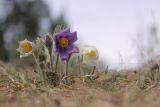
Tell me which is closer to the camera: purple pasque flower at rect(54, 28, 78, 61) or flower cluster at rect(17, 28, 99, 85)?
flower cluster at rect(17, 28, 99, 85)

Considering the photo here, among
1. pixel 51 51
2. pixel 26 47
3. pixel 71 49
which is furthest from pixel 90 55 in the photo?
pixel 26 47

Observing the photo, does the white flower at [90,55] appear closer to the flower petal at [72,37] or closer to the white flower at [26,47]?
the flower petal at [72,37]

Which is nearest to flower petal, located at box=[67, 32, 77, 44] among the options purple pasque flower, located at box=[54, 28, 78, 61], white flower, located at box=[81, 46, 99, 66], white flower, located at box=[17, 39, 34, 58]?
purple pasque flower, located at box=[54, 28, 78, 61]

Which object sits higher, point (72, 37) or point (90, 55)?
point (72, 37)

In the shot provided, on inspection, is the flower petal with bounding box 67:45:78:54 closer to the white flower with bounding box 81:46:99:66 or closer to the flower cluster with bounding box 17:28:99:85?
the flower cluster with bounding box 17:28:99:85

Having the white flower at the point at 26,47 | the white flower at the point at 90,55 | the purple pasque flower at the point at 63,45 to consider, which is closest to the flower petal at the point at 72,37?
the purple pasque flower at the point at 63,45

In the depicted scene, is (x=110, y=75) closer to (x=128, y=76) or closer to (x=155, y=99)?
(x=128, y=76)

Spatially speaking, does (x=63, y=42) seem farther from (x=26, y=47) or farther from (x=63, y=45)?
(x=26, y=47)

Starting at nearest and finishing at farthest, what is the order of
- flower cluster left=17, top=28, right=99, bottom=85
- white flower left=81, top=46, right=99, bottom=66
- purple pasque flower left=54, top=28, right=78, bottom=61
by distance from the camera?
flower cluster left=17, top=28, right=99, bottom=85 < purple pasque flower left=54, top=28, right=78, bottom=61 < white flower left=81, top=46, right=99, bottom=66

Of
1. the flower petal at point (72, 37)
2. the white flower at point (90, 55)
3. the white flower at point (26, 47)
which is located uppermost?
the flower petal at point (72, 37)

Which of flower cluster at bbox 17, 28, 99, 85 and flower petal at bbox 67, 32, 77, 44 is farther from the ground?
flower petal at bbox 67, 32, 77, 44
